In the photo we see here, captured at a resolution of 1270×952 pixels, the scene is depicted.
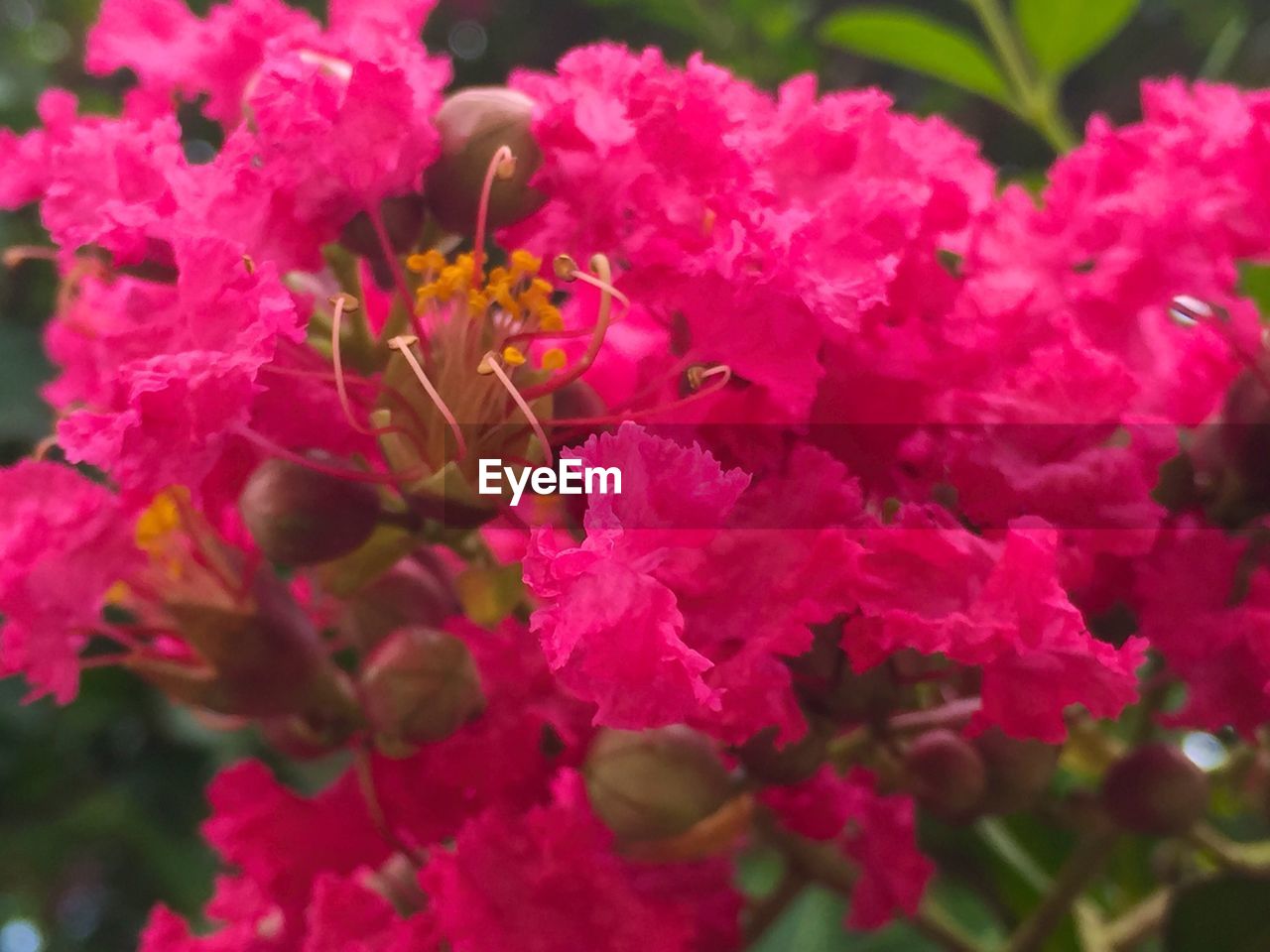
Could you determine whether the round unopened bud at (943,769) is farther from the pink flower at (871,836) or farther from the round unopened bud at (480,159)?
the round unopened bud at (480,159)

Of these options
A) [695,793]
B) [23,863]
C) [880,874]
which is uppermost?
[695,793]

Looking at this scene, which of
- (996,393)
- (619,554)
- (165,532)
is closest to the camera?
(619,554)

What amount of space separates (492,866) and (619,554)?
0.21 m

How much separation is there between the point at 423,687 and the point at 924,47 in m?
0.70

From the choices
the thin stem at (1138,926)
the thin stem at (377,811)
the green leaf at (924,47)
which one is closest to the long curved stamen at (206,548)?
the thin stem at (377,811)

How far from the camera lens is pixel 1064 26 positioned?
1.08 metres

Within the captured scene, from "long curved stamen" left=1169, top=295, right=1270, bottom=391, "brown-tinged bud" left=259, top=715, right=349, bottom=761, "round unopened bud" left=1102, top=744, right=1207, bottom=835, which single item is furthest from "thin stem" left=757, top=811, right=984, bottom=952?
"long curved stamen" left=1169, top=295, right=1270, bottom=391

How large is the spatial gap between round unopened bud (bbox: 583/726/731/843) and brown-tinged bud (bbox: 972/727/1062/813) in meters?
0.15

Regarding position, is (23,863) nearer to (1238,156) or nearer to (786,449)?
(786,449)

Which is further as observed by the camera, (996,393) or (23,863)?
(23,863)

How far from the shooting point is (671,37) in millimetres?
1631

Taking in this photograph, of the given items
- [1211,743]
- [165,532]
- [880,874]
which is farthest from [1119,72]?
[165,532]

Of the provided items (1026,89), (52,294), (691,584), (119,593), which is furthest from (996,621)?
(52,294)

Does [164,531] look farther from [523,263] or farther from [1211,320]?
[1211,320]
